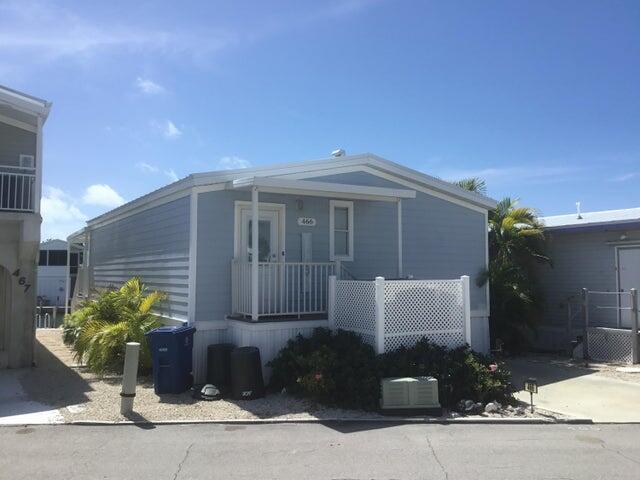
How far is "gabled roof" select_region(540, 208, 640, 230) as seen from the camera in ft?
45.5

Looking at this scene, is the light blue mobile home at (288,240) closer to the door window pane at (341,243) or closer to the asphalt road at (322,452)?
the door window pane at (341,243)

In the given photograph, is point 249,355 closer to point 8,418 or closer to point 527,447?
point 8,418

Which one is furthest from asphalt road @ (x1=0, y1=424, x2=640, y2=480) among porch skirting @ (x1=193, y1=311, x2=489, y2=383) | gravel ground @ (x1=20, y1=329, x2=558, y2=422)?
porch skirting @ (x1=193, y1=311, x2=489, y2=383)

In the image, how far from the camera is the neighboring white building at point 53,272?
37219 mm

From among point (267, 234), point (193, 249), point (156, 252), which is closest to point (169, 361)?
point (193, 249)

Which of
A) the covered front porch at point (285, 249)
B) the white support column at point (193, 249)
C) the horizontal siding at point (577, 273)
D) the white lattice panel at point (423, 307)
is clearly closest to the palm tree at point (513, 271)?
the horizontal siding at point (577, 273)

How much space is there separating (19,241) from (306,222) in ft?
18.4

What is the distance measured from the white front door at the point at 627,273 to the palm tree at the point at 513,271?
174 cm

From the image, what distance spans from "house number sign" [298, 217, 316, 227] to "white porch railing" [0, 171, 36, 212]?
5108mm

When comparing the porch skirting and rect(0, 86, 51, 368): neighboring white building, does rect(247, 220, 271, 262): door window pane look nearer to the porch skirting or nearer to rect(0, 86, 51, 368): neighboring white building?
the porch skirting

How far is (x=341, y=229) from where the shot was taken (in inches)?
475

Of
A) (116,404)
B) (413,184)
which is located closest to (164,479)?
(116,404)

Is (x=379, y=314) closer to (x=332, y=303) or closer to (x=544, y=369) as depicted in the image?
(x=332, y=303)

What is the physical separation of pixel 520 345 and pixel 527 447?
28.2 ft
